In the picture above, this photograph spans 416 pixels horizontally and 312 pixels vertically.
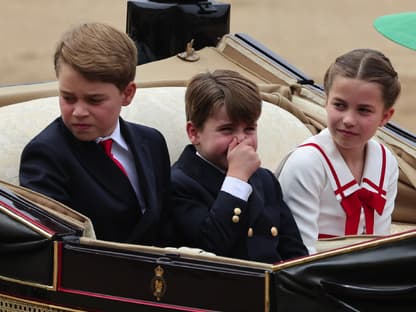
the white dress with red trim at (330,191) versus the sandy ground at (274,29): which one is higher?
the white dress with red trim at (330,191)

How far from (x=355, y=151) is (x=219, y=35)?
1190 mm

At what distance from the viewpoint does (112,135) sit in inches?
87.9

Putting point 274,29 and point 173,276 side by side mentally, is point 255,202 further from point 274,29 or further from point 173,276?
point 274,29

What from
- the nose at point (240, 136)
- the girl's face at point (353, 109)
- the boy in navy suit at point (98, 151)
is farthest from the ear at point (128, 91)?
the girl's face at point (353, 109)

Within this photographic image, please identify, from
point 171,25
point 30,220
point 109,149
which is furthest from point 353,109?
point 171,25

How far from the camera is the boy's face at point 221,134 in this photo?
221 centimetres

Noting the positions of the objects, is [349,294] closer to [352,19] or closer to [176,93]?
[176,93]

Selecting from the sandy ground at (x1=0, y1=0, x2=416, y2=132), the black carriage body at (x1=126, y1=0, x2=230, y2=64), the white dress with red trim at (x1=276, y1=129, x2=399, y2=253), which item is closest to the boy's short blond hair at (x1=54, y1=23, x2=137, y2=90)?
the white dress with red trim at (x1=276, y1=129, x2=399, y2=253)

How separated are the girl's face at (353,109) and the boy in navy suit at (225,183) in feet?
0.72

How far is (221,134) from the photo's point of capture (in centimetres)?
222

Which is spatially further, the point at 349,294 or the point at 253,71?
the point at 253,71

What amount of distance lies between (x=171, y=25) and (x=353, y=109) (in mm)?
1228

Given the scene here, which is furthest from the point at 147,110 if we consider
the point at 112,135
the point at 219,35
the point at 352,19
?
the point at 352,19

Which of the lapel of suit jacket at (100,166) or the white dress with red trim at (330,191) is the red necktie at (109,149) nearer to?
the lapel of suit jacket at (100,166)
